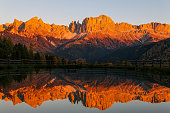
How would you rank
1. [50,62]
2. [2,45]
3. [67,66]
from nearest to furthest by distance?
[67,66] → [50,62] → [2,45]

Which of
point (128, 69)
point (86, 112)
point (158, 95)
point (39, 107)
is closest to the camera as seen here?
point (86, 112)

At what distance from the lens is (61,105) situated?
9.34m

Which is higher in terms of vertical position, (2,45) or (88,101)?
(2,45)

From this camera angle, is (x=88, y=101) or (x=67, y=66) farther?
(x=67, y=66)

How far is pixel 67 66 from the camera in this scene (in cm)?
4209

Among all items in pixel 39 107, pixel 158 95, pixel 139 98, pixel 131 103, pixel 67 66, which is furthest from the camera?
pixel 67 66

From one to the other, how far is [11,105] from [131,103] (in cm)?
556

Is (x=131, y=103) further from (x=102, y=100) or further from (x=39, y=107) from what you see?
(x=39, y=107)

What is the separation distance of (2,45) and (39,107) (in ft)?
214

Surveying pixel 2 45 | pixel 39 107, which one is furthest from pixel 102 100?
pixel 2 45

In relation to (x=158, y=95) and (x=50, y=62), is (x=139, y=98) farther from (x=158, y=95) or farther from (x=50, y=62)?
(x=50, y=62)

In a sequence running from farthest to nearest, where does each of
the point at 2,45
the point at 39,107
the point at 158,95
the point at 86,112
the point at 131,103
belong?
the point at 2,45 < the point at 158,95 < the point at 131,103 < the point at 39,107 < the point at 86,112

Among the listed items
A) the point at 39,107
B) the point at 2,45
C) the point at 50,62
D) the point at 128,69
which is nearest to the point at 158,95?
the point at 39,107

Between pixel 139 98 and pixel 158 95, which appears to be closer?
pixel 139 98
